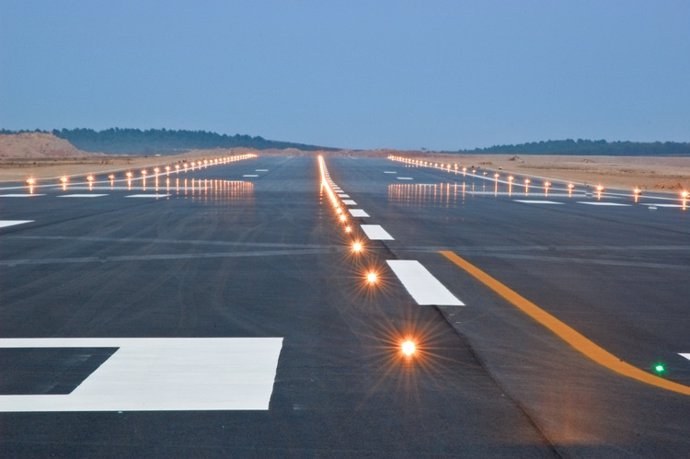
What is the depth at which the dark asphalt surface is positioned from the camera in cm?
508

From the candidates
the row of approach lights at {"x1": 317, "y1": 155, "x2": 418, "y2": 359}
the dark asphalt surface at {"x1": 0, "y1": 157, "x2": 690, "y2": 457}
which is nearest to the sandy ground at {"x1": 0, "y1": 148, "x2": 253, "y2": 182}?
the row of approach lights at {"x1": 317, "y1": 155, "x2": 418, "y2": 359}

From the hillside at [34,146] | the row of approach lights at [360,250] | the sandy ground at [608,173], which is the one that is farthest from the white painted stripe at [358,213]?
the hillside at [34,146]

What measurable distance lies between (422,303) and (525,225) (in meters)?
10.6

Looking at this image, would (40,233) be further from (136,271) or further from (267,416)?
(267,416)

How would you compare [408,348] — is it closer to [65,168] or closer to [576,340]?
[576,340]

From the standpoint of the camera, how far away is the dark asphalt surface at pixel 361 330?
5.08 metres

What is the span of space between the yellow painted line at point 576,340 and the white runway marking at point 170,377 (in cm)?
242

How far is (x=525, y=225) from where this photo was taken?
19.4 m

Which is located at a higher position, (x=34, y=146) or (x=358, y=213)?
(x=358, y=213)

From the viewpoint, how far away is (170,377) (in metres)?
6.29

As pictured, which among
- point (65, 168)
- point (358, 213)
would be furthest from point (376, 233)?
point (65, 168)

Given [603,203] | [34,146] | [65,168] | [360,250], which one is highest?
[360,250]

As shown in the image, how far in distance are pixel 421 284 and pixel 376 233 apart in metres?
6.37

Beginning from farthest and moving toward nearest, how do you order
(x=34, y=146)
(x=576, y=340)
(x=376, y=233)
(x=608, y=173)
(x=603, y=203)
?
(x=34, y=146) → (x=608, y=173) → (x=603, y=203) → (x=376, y=233) → (x=576, y=340)
